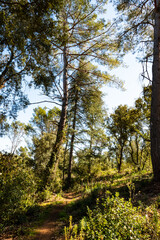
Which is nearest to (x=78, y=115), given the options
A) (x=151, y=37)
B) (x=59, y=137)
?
(x=59, y=137)

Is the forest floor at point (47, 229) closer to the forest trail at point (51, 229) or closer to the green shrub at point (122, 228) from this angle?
the forest trail at point (51, 229)

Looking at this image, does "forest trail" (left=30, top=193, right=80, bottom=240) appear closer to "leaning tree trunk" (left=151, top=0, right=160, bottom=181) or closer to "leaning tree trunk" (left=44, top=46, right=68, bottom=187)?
"leaning tree trunk" (left=44, top=46, right=68, bottom=187)

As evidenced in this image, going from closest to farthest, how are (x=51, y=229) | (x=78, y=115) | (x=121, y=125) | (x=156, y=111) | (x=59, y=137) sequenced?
(x=51, y=229) → (x=156, y=111) → (x=59, y=137) → (x=78, y=115) → (x=121, y=125)

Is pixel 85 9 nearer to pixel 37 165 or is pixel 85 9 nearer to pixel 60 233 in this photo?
pixel 60 233

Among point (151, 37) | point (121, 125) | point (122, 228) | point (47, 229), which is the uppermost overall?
point (151, 37)

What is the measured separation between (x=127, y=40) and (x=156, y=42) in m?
1.94

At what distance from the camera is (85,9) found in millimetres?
6059

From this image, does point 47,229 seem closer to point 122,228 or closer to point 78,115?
point 122,228

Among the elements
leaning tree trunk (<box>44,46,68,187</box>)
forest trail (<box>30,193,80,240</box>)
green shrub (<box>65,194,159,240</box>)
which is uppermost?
leaning tree trunk (<box>44,46,68,187</box>)

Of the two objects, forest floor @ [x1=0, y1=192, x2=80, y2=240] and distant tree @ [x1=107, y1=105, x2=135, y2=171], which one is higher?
distant tree @ [x1=107, y1=105, x2=135, y2=171]

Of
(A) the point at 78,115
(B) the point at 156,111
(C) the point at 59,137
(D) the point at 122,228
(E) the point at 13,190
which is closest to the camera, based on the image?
(D) the point at 122,228

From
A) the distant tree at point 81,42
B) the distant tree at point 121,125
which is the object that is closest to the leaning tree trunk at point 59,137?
the distant tree at point 81,42

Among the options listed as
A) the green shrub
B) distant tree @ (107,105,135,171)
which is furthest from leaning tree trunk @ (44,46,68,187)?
distant tree @ (107,105,135,171)

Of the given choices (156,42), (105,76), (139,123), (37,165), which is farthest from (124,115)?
(37,165)
